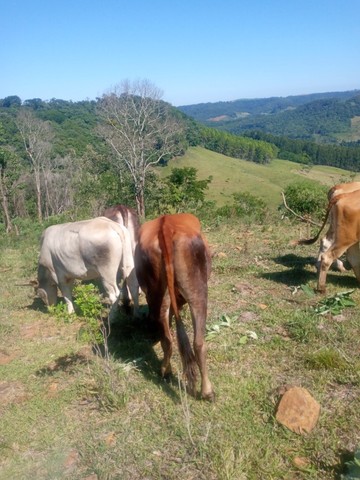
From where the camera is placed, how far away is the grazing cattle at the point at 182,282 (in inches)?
164

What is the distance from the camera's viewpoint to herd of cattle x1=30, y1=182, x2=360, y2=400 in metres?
4.22

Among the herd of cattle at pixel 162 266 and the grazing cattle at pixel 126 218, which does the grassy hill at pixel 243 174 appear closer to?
the grazing cattle at pixel 126 218

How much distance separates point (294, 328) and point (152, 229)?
2.19 meters

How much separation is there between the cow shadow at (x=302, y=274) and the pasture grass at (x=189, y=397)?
0.11 metres

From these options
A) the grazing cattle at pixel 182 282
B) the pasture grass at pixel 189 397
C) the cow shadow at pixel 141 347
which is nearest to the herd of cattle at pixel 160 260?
the grazing cattle at pixel 182 282

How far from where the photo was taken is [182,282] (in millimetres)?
4223

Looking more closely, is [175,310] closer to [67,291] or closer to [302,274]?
[67,291]

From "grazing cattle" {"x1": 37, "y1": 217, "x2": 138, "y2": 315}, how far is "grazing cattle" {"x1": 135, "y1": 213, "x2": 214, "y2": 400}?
175 cm

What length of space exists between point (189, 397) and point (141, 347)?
128cm

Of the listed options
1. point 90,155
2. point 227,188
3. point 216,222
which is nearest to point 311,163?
point 227,188

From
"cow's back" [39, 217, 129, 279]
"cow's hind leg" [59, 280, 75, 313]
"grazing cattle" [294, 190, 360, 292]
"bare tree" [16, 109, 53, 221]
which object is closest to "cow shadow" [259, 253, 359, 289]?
"grazing cattle" [294, 190, 360, 292]

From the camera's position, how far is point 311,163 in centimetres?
11112

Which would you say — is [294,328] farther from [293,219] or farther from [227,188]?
[227,188]

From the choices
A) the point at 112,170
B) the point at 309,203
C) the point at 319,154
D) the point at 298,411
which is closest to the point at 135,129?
the point at 112,170
